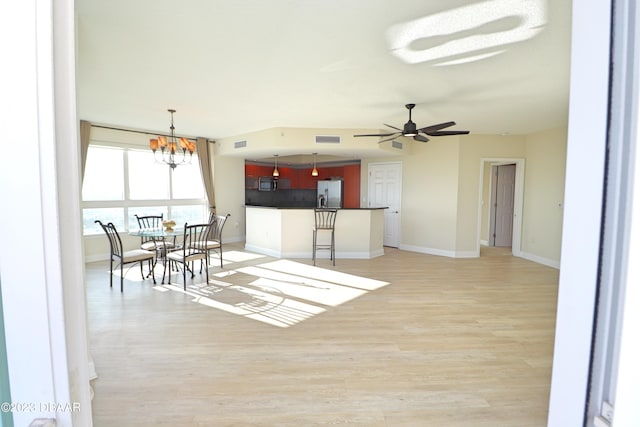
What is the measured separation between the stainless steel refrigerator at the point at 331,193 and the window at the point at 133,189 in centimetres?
385

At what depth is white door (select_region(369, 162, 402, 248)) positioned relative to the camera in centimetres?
749

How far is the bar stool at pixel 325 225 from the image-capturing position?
5846 millimetres

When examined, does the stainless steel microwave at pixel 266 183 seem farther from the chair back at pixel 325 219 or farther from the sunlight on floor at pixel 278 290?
the sunlight on floor at pixel 278 290

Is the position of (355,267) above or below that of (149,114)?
below

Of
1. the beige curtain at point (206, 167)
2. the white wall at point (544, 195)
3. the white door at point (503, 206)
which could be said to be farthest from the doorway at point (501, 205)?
the beige curtain at point (206, 167)

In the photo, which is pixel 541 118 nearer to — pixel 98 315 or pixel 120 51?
pixel 120 51

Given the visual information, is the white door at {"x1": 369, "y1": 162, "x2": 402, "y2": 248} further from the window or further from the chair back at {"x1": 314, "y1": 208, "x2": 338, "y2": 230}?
the window

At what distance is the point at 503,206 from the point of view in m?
7.76

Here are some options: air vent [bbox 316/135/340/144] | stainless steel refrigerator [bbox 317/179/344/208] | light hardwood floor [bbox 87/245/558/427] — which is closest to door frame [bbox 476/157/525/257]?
light hardwood floor [bbox 87/245/558/427]

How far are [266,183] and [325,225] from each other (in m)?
4.05

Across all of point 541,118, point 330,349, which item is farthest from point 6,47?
point 541,118

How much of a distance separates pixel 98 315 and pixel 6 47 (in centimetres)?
371

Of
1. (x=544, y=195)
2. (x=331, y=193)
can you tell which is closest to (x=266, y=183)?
(x=331, y=193)

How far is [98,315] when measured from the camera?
327 cm
